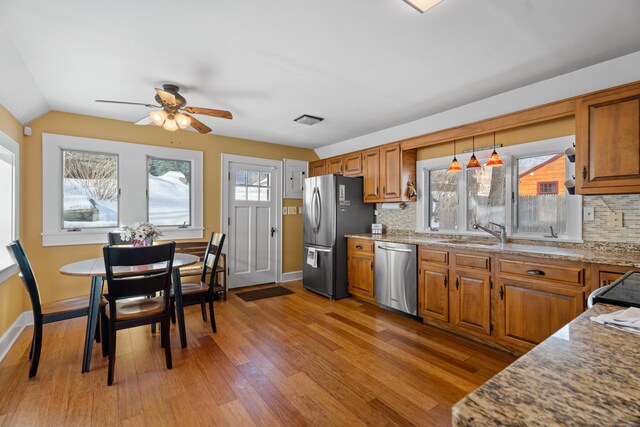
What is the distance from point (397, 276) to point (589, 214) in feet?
6.14

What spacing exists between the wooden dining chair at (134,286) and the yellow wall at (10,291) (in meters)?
1.21

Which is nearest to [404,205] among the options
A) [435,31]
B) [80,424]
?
[435,31]

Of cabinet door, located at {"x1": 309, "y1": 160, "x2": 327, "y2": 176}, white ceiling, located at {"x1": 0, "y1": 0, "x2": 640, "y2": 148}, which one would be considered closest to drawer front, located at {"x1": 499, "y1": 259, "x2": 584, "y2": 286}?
white ceiling, located at {"x1": 0, "y1": 0, "x2": 640, "y2": 148}

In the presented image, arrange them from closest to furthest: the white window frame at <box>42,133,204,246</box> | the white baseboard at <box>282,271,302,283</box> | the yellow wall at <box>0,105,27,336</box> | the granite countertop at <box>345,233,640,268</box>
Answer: the granite countertop at <box>345,233,640,268</box>, the yellow wall at <box>0,105,27,336</box>, the white window frame at <box>42,133,204,246</box>, the white baseboard at <box>282,271,302,283</box>

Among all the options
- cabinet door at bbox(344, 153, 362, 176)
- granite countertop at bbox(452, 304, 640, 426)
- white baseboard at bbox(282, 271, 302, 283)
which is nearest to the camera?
granite countertop at bbox(452, 304, 640, 426)

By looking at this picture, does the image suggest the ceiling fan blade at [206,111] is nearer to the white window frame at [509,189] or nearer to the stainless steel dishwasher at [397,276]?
the stainless steel dishwasher at [397,276]

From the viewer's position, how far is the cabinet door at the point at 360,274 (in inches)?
158

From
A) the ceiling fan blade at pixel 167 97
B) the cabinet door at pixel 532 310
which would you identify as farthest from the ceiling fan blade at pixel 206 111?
the cabinet door at pixel 532 310

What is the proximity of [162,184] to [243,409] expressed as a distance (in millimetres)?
3267

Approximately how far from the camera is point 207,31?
1991 mm

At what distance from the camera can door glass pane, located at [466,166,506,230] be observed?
10.8 feet

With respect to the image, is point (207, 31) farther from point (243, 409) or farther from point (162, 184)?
point (162, 184)

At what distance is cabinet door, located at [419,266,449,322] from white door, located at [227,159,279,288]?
2666 millimetres

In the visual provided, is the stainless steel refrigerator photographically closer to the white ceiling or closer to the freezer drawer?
the freezer drawer
